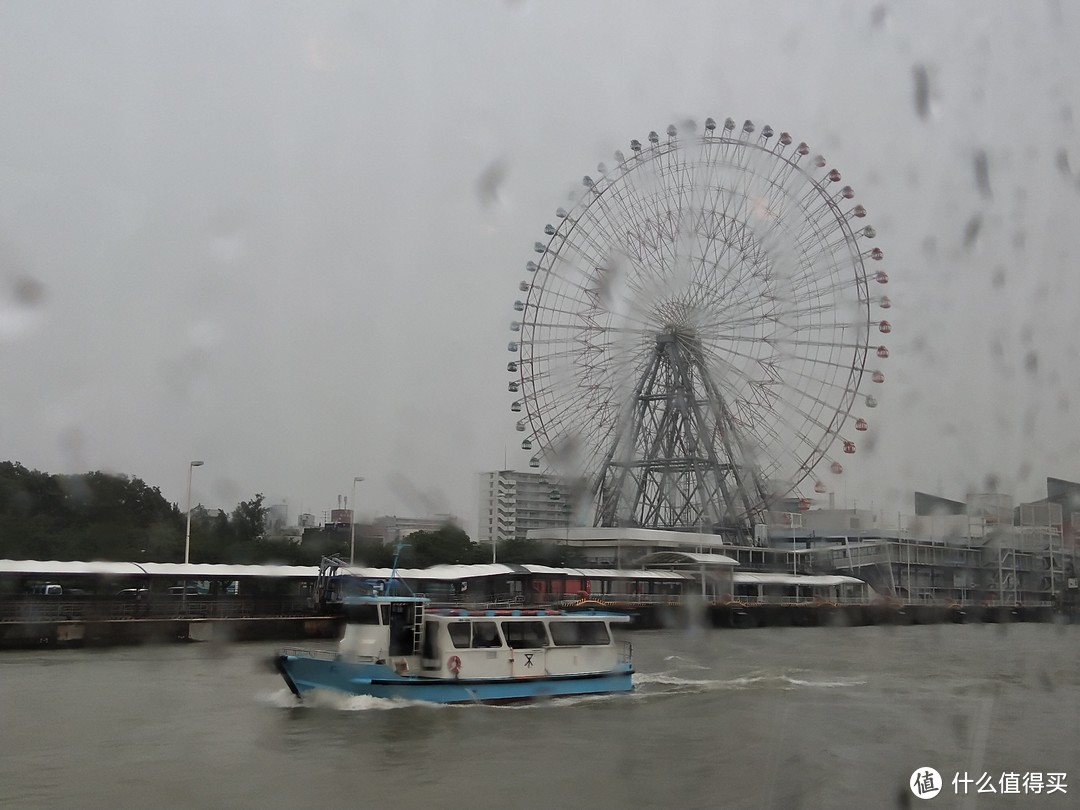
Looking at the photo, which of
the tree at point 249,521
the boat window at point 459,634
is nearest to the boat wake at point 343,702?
the boat window at point 459,634

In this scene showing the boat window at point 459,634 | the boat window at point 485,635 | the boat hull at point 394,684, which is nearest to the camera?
the boat hull at point 394,684

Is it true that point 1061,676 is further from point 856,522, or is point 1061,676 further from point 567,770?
point 856,522

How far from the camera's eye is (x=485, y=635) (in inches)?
977

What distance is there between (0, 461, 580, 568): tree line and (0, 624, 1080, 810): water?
17988 mm

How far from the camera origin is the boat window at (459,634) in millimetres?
24281

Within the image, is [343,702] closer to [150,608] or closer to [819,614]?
[150,608]

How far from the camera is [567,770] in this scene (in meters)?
17.3

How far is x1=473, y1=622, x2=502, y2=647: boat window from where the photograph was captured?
24641mm

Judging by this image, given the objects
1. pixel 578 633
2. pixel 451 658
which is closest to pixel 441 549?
pixel 578 633

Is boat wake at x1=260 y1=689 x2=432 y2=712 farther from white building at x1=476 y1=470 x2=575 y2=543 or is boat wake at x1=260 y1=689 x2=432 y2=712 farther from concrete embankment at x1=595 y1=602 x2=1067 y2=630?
white building at x1=476 y1=470 x2=575 y2=543

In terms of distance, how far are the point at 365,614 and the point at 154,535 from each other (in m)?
32.5

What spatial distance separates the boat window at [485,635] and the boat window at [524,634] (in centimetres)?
27

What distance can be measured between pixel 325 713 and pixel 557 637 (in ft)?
19.5

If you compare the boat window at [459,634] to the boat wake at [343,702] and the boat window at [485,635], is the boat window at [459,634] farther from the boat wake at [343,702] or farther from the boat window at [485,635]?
the boat wake at [343,702]
